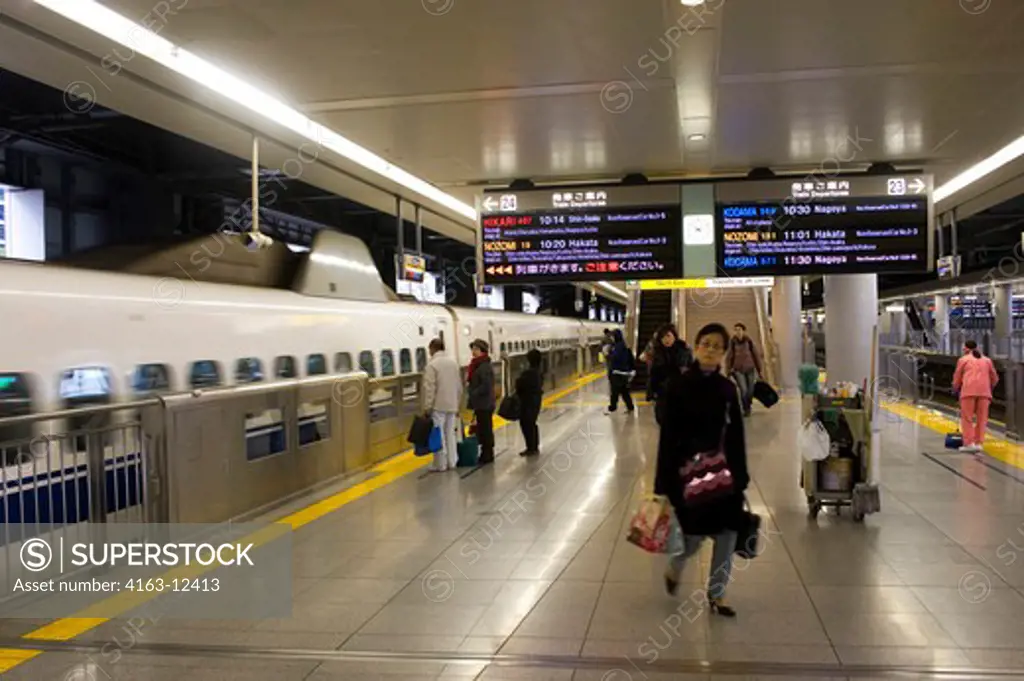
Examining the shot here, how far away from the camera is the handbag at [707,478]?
4.74 meters

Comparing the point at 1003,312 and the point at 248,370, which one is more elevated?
the point at 1003,312

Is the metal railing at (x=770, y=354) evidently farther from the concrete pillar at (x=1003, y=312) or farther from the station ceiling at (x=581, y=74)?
the station ceiling at (x=581, y=74)

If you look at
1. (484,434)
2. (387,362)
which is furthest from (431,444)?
(387,362)

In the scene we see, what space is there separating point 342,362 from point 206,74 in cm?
521

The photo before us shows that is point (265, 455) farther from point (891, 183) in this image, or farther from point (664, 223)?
point (891, 183)

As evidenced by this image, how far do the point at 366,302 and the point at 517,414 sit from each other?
10.4 ft

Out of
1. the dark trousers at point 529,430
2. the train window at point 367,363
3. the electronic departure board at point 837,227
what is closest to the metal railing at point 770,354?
the dark trousers at point 529,430

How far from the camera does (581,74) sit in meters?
6.77

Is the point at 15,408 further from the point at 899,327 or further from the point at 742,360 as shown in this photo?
the point at 899,327

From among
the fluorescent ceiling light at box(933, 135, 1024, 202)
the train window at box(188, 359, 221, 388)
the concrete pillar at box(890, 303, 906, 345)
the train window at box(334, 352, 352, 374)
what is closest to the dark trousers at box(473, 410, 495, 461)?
the train window at box(334, 352, 352, 374)

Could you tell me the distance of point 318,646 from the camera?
4484mm

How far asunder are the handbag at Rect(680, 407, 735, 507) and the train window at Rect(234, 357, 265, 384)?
5.32m

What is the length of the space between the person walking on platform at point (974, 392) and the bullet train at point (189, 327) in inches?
309

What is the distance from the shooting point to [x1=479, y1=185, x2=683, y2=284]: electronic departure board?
368 inches
